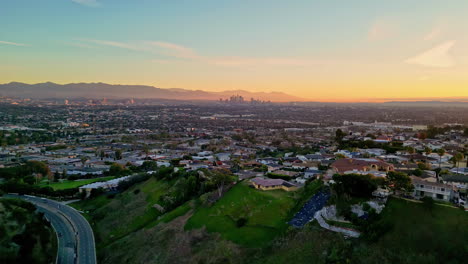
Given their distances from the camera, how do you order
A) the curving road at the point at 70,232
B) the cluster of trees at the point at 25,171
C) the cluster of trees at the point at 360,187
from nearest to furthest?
the cluster of trees at the point at 360,187, the curving road at the point at 70,232, the cluster of trees at the point at 25,171

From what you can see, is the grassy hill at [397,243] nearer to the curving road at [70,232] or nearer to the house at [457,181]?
the house at [457,181]

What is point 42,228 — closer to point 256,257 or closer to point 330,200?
point 256,257

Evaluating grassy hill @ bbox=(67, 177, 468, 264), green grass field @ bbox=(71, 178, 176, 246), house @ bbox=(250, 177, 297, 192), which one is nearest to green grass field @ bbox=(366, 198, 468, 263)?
grassy hill @ bbox=(67, 177, 468, 264)

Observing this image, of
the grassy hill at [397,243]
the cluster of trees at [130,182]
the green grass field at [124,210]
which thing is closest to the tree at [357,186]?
the grassy hill at [397,243]

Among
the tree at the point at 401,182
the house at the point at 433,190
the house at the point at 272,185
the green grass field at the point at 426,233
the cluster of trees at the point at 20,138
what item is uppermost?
the tree at the point at 401,182

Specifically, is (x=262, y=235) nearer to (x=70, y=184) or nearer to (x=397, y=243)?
(x=397, y=243)

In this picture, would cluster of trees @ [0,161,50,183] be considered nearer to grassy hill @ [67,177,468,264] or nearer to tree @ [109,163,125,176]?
tree @ [109,163,125,176]

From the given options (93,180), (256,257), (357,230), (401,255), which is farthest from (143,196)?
(401,255)
